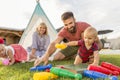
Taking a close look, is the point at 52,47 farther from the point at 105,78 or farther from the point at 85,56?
the point at 105,78

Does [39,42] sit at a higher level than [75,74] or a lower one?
higher

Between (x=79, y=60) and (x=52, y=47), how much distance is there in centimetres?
37

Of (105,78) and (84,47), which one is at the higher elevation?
(84,47)

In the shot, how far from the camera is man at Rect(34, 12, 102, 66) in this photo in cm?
330

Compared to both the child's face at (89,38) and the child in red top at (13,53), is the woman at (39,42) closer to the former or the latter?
the child in red top at (13,53)

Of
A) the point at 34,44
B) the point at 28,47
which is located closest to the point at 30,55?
the point at 34,44

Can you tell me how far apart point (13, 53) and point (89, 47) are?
145 cm

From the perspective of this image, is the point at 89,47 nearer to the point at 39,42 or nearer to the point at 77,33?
the point at 77,33

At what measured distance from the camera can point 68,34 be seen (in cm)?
378

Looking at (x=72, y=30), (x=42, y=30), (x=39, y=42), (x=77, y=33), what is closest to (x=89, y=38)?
(x=72, y=30)

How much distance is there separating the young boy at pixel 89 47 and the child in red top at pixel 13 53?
114cm

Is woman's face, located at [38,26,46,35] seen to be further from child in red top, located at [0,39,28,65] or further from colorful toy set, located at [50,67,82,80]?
colorful toy set, located at [50,67,82,80]

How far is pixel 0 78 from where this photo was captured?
8.84ft

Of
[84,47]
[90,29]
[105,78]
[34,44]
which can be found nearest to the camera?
[105,78]
